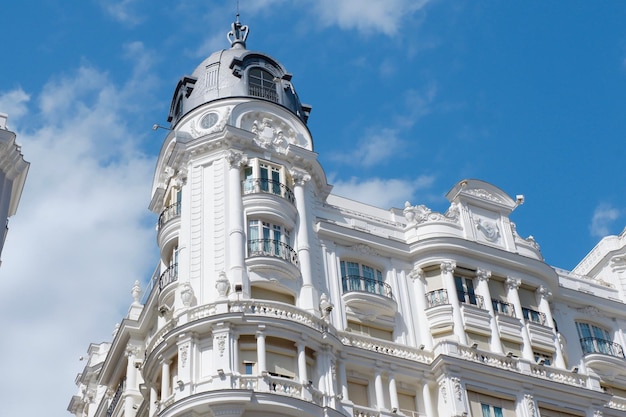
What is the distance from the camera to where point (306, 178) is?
4934 centimetres

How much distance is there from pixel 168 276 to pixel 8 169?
34.1 ft

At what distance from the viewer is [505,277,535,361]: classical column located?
157ft

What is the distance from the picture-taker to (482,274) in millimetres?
49906

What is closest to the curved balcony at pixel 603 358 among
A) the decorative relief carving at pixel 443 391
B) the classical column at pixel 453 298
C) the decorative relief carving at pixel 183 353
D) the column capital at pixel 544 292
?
the column capital at pixel 544 292

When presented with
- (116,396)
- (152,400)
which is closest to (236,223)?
(152,400)

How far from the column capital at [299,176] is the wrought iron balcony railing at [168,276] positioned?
7253 millimetres

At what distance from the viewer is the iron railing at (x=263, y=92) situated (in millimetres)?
52250

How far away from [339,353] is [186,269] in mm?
7484

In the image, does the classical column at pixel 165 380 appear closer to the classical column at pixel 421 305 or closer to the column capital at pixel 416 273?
the classical column at pixel 421 305

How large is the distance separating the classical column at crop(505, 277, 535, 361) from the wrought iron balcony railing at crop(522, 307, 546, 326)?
0.45 metres

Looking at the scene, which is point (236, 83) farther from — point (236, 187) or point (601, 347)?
point (601, 347)

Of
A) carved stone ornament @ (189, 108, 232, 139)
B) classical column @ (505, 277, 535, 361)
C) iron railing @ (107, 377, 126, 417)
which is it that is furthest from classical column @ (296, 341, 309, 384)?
iron railing @ (107, 377, 126, 417)

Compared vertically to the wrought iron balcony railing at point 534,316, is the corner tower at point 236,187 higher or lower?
higher

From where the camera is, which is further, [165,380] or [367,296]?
[367,296]
